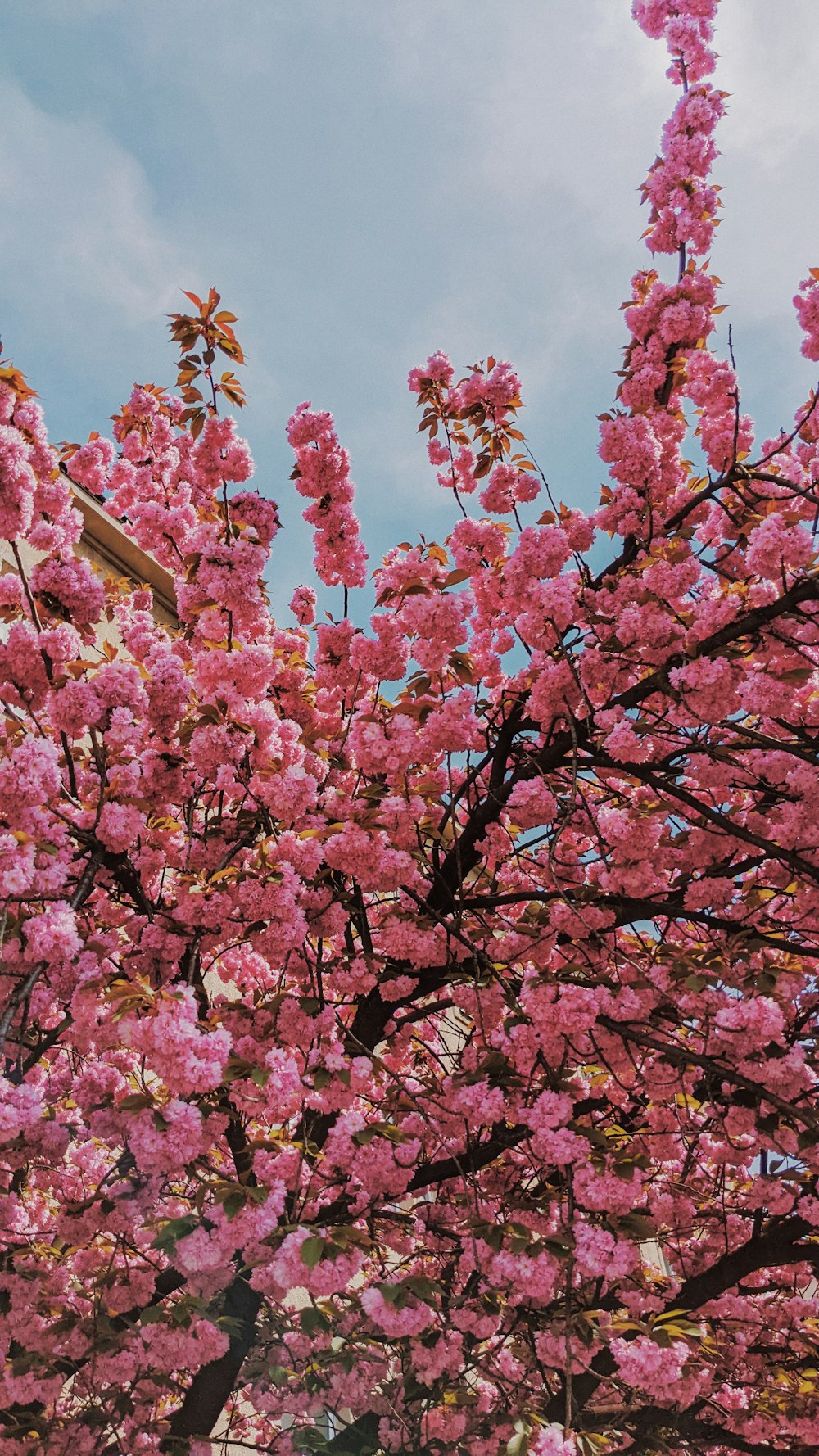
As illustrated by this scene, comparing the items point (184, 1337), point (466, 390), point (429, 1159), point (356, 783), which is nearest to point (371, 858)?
point (356, 783)

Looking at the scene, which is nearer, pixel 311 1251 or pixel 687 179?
pixel 311 1251

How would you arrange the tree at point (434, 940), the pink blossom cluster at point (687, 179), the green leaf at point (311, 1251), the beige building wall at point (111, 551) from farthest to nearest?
1. the beige building wall at point (111, 551)
2. the pink blossom cluster at point (687, 179)
3. the tree at point (434, 940)
4. the green leaf at point (311, 1251)

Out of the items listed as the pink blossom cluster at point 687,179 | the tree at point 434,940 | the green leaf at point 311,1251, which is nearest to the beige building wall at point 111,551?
the tree at point 434,940

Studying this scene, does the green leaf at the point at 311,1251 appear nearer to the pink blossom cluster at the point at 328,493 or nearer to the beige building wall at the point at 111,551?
the pink blossom cluster at the point at 328,493

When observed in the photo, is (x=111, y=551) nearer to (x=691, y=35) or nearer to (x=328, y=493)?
(x=328, y=493)

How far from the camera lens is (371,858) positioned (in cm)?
373

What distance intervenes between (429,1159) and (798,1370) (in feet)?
8.27

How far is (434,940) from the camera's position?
413 cm

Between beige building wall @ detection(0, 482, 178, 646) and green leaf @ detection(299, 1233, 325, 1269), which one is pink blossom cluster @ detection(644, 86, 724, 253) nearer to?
green leaf @ detection(299, 1233, 325, 1269)

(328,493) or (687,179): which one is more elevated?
(687,179)

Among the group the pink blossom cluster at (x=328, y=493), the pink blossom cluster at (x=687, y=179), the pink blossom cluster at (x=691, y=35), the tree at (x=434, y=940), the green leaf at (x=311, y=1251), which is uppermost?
the pink blossom cluster at (x=691, y=35)

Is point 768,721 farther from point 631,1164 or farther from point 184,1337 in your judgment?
point 184,1337

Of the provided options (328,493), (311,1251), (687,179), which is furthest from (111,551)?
(311,1251)

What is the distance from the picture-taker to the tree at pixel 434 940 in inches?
136
